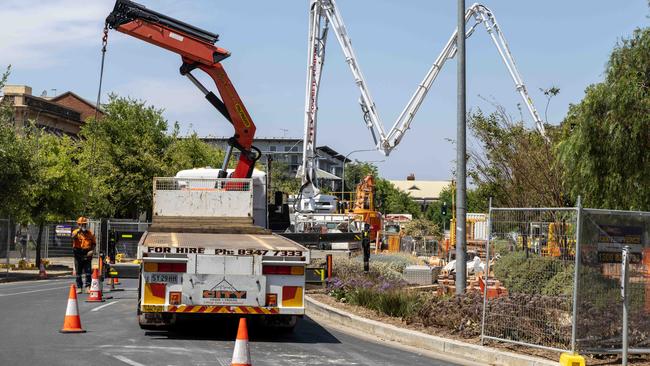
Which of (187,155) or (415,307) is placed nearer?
(415,307)

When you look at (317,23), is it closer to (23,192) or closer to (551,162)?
(23,192)

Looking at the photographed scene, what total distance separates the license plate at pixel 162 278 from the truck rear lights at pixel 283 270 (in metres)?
1.28

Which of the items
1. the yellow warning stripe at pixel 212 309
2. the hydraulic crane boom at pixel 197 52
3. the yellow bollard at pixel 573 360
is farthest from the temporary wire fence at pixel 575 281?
the hydraulic crane boom at pixel 197 52

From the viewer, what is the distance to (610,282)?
450 inches

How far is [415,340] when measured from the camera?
44.9ft

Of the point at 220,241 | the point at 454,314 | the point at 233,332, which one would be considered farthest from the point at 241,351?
the point at 454,314

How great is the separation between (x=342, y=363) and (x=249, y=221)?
5.71 m

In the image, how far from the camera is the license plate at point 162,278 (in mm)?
12852

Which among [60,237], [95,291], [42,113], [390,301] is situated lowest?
[95,291]

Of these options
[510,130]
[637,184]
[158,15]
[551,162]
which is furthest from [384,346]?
[510,130]

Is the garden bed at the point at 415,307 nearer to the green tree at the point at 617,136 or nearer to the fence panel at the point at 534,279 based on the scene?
the fence panel at the point at 534,279

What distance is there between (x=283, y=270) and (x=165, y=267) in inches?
67.8

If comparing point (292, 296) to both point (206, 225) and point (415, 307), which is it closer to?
point (415, 307)

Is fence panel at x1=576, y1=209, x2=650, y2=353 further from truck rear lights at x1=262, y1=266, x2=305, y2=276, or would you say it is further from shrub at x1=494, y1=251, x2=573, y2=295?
truck rear lights at x1=262, y1=266, x2=305, y2=276
